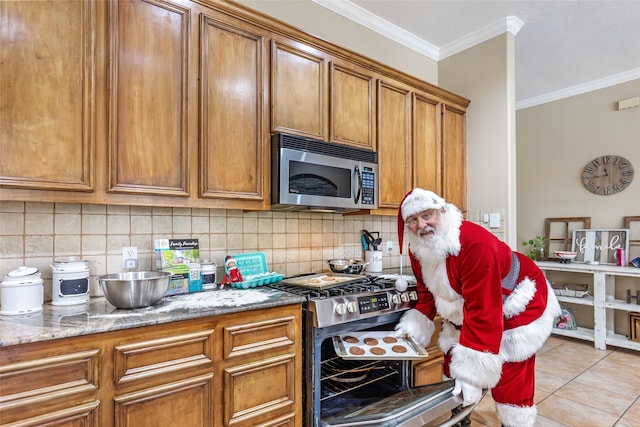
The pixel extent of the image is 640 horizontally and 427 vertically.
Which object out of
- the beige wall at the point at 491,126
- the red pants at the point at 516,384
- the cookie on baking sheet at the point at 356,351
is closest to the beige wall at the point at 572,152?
the beige wall at the point at 491,126

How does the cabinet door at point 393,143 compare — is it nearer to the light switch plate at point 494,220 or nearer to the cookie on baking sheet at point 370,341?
the light switch plate at point 494,220

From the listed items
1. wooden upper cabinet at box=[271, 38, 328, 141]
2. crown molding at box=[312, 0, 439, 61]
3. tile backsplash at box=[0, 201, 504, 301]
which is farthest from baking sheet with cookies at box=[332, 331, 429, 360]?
crown molding at box=[312, 0, 439, 61]

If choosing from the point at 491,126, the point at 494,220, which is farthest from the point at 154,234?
the point at 491,126

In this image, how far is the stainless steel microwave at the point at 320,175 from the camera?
2.02 metres

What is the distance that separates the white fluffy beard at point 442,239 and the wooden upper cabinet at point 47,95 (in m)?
1.54

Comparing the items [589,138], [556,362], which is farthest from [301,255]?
[589,138]

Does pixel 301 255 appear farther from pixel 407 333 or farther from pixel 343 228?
pixel 407 333

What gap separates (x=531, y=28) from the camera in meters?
3.08

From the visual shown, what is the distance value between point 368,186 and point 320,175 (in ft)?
1.39

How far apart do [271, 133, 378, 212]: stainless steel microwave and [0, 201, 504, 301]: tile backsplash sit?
1.00ft

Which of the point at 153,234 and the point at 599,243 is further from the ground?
the point at 153,234

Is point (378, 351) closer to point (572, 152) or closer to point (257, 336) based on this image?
point (257, 336)

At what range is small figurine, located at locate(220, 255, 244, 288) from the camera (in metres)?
1.97

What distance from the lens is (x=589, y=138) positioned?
13.9 feet
